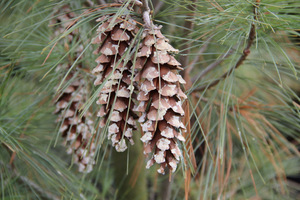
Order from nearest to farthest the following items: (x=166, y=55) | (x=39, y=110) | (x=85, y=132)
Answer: (x=166, y=55), (x=85, y=132), (x=39, y=110)

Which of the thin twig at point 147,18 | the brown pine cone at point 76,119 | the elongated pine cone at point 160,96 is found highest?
the thin twig at point 147,18

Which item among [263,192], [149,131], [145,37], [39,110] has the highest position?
[145,37]

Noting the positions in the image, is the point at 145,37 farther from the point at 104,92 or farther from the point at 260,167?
the point at 260,167

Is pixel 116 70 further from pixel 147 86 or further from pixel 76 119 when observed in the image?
pixel 76 119

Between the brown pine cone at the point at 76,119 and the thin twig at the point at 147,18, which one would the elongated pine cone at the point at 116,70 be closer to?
the thin twig at the point at 147,18

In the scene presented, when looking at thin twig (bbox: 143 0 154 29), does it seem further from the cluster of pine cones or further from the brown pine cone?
the brown pine cone

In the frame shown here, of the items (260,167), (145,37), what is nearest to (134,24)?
(145,37)

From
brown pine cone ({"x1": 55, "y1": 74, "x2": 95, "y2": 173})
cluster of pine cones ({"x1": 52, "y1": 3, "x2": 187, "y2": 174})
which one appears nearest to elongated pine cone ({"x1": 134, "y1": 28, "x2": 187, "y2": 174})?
cluster of pine cones ({"x1": 52, "y1": 3, "x2": 187, "y2": 174})

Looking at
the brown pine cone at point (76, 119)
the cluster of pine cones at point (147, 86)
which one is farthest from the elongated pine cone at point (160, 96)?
the brown pine cone at point (76, 119)
